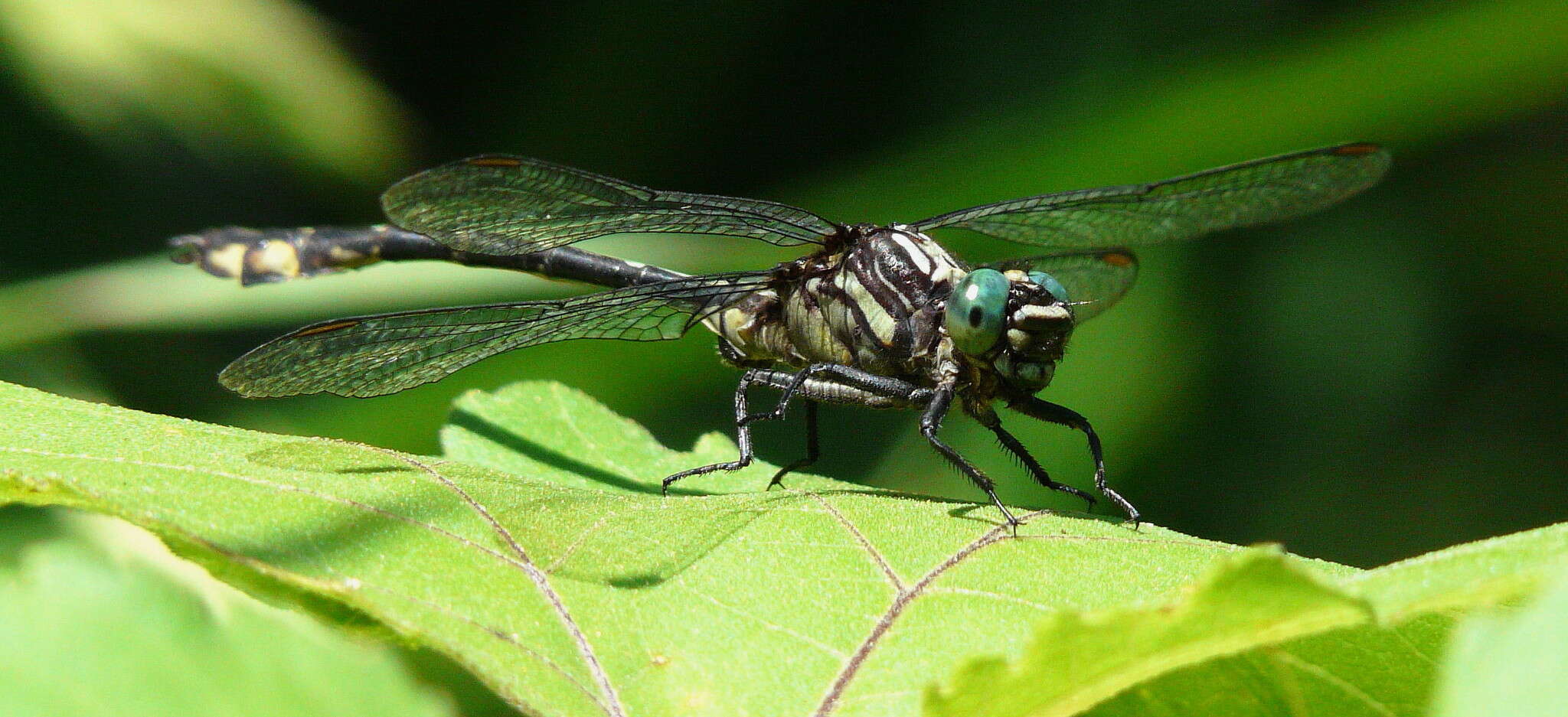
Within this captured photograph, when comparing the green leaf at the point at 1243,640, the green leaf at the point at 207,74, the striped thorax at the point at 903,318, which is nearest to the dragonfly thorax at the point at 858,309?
the striped thorax at the point at 903,318

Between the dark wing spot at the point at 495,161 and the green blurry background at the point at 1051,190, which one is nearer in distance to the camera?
the dark wing spot at the point at 495,161

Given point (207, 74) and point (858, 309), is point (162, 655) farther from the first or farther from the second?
point (207, 74)

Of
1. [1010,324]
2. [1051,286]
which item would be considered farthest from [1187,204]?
[1010,324]

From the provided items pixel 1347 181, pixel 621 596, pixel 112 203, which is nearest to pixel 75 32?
pixel 112 203

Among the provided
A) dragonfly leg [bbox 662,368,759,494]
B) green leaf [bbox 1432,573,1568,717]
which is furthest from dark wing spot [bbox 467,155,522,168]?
green leaf [bbox 1432,573,1568,717]

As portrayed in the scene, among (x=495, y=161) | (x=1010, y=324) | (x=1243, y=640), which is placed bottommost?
(x=1010, y=324)

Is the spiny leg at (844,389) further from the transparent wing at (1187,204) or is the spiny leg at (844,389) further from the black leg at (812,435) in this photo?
the transparent wing at (1187,204)
